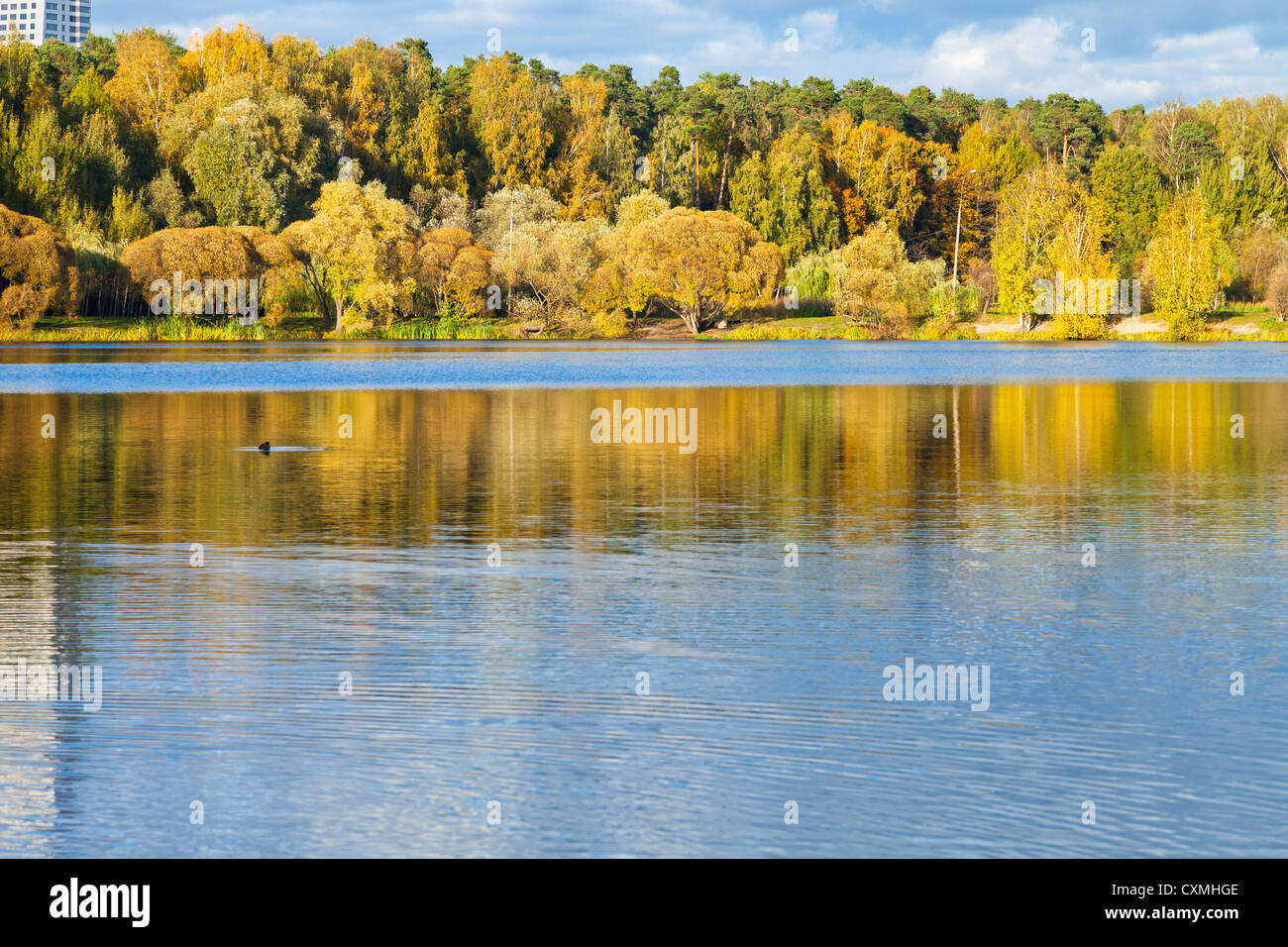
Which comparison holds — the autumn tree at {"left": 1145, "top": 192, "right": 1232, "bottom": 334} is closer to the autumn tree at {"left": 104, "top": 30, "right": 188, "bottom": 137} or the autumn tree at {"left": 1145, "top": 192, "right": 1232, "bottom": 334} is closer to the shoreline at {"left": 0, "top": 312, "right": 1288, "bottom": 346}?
the shoreline at {"left": 0, "top": 312, "right": 1288, "bottom": 346}

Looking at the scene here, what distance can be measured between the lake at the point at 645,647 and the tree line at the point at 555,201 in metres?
65.7

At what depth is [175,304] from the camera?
9231 cm

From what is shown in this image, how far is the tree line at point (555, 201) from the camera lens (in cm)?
9406

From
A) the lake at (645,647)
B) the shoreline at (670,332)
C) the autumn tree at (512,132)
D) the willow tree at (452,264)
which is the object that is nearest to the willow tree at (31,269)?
the shoreline at (670,332)

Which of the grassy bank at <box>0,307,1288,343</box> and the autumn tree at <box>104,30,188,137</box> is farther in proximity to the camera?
the autumn tree at <box>104,30,188,137</box>

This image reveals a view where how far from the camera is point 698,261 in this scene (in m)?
101

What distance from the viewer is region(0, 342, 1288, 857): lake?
866 centimetres

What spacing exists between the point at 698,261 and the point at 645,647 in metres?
89.5

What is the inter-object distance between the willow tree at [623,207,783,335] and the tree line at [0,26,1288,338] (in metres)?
0.20

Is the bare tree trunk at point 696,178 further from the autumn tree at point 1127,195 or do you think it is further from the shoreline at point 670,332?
the autumn tree at point 1127,195


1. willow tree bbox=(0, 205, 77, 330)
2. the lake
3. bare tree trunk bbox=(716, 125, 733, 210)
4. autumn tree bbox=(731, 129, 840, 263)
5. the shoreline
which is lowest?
the lake

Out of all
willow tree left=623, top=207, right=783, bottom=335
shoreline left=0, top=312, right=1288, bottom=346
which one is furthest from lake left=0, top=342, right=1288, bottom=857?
willow tree left=623, top=207, right=783, bottom=335

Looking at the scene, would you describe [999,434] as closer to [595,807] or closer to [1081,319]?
[595,807]
